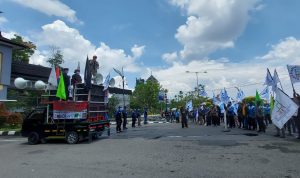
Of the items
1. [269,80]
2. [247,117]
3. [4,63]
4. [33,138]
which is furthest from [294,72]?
[4,63]

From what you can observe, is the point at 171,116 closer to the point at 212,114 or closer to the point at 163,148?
the point at 212,114

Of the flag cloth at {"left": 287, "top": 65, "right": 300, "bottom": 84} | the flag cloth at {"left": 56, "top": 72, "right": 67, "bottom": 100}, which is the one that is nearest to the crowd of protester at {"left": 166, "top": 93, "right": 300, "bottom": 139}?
the flag cloth at {"left": 287, "top": 65, "right": 300, "bottom": 84}

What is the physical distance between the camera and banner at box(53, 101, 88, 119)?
16.0m

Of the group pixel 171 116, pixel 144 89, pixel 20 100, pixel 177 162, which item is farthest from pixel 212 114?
pixel 144 89

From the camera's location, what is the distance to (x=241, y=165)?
891 cm

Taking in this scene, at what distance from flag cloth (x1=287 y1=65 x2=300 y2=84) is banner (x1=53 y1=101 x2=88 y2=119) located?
9.63 meters

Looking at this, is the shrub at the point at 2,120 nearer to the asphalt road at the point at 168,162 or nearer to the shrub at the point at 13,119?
the shrub at the point at 13,119

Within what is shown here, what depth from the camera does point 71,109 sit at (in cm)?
1602

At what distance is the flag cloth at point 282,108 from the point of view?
46.9 feet

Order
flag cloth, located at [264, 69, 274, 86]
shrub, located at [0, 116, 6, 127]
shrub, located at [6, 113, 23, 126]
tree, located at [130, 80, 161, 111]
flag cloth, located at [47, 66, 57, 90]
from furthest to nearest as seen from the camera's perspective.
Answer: tree, located at [130, 80, 161, 111] < shrub, located at [6, 113, 23, 126] < shrub, located at [0, 116, 6, 127] < flag cloth, located at [47, 66, 57, 90] < flag cloth, located at [264, 69, 274, 86]

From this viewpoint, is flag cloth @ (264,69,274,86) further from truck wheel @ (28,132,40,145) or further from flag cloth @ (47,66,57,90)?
truck wheel @ (28,132,40,145)

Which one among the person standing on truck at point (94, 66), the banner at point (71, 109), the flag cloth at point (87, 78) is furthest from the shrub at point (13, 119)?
the flag cloth at point (87, 78)

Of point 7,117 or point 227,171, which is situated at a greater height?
point 7,117

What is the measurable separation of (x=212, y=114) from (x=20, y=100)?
23.0 metres
